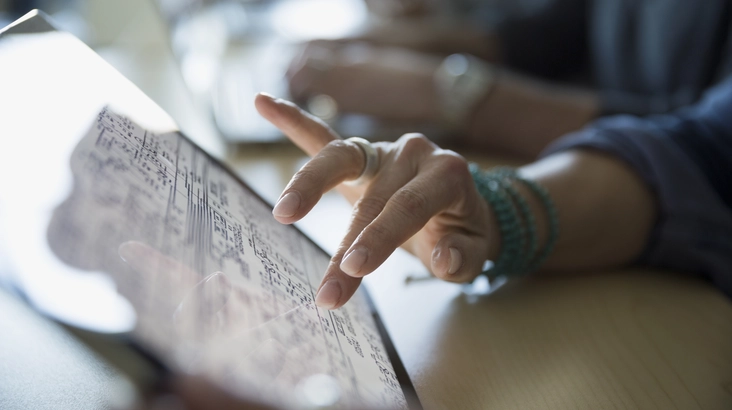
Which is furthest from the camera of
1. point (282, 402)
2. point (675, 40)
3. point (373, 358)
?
point (675, 40)

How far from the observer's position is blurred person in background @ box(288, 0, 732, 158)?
2.82 feet

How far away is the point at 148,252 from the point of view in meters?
0.27

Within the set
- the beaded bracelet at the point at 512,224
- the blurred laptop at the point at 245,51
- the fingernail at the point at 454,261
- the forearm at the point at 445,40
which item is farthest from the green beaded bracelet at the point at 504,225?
the forearm at the point at 445,40

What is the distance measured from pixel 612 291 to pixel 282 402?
0.40 meters

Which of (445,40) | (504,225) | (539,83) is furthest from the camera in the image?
(445,40)

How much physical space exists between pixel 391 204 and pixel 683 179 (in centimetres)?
36

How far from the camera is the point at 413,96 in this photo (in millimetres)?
929

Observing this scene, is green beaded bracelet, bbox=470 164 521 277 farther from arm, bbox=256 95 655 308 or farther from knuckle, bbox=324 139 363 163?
knuckle, bbox=324 139 363 163

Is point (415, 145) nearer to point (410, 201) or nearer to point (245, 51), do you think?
point (410, 201)

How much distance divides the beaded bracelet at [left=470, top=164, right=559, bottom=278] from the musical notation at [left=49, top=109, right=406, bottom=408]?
17 centimetres

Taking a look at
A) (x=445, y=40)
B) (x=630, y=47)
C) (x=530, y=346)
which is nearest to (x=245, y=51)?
(x=445, y=40)

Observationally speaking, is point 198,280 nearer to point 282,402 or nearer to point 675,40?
point 282,402

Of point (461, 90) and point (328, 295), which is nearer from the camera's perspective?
point (328, 295)

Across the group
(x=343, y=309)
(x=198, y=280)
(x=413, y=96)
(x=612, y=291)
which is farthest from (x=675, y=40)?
(x=198, y=280)
